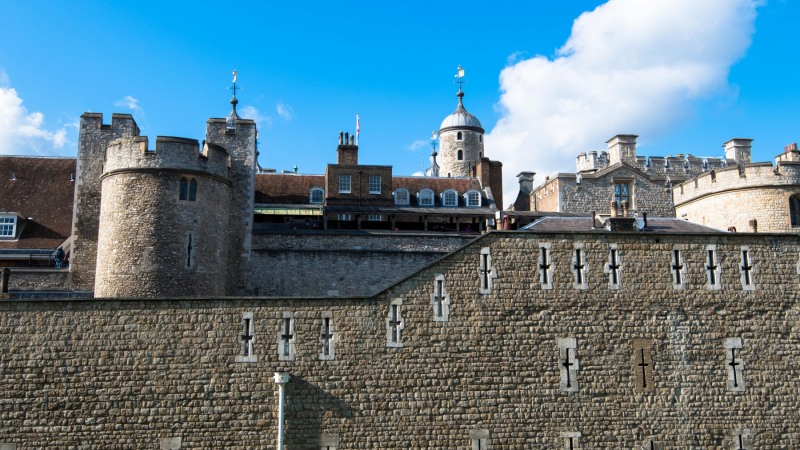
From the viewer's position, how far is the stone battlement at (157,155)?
28344mm

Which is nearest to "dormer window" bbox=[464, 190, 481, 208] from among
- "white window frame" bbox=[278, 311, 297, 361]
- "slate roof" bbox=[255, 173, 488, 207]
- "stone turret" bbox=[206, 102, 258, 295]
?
"slate roof" bbox=[255, 173, 488, 207]

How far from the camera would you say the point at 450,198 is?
3925cm

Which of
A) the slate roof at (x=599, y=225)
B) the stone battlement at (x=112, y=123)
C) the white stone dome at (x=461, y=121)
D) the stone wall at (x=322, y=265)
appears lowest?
the stone wall at (x=322, y=265)

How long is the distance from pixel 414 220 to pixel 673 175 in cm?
2119

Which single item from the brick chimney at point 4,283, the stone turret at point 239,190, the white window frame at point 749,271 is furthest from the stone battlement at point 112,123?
the white window frame at point 749,271

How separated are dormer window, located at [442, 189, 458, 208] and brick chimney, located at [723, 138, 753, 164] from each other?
2312cm

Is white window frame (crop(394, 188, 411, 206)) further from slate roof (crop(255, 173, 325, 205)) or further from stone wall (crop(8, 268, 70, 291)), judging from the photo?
stone wall (crop(8, 268, 70, 291))

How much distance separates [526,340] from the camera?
20734mm

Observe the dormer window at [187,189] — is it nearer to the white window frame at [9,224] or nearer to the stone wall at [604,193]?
the white window frame at [9,224]

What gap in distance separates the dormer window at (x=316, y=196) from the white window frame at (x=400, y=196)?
3.56m

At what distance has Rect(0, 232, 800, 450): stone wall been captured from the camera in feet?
64.3

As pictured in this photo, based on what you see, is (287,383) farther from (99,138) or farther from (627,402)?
(99,138)

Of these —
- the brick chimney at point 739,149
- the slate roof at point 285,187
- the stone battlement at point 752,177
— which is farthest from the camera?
the brick chimney at point 739,149

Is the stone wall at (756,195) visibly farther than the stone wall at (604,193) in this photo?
No
